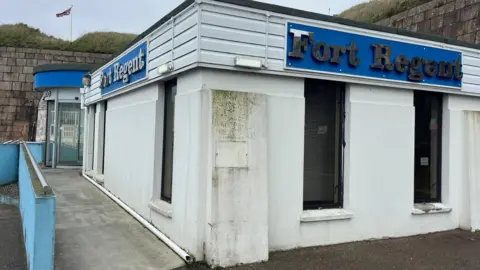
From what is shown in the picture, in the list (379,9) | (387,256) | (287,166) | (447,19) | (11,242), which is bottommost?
(11,242)

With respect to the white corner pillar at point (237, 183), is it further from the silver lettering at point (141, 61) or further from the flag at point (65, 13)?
the flag at point (65, 13)

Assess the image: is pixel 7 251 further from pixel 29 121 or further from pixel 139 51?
pixel 29 121

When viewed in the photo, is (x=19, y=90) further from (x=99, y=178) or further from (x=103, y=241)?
(x=103, y=241)

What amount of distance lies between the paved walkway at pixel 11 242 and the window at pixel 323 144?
431cm

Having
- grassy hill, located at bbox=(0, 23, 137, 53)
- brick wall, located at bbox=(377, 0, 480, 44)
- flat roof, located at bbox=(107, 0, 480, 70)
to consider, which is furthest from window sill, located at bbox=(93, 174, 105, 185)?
grassy hill, located at bbox=(0, 23, 137, 53)

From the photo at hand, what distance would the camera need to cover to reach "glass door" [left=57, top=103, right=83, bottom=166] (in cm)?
1728

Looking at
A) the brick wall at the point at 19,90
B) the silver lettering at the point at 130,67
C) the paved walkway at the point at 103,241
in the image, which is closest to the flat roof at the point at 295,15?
the silver lettering at the point at 130,67

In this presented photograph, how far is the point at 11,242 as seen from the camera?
6.98m

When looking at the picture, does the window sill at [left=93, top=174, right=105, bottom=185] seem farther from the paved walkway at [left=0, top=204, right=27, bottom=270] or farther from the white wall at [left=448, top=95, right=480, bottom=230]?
the white wall at [left=448, top=95, right=480, bottom=230]

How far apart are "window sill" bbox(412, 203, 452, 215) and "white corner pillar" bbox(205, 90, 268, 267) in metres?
3.24

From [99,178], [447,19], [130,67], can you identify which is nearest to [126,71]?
[130,67]

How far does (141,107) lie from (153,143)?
1182mm

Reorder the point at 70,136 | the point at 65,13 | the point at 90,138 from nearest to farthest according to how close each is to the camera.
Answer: the point at 90,138 → the point at 70,136 → the point at 65,13

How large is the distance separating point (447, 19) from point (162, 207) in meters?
12.7
